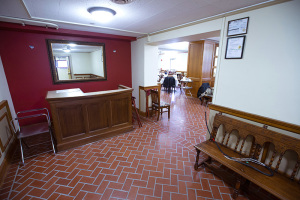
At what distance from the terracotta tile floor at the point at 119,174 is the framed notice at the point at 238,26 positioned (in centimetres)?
217

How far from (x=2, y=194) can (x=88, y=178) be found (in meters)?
1.03

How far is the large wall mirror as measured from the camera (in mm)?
3643

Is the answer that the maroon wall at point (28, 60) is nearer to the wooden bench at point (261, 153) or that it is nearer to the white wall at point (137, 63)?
the white wall at point (137, 63)

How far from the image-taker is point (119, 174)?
2.09 metres

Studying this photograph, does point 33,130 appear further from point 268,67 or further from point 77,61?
point 268,67

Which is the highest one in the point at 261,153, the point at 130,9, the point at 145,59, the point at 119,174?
the point at 130,9

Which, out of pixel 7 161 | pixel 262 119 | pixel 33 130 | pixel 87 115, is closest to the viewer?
pixel 262 119

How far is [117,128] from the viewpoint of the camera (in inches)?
128

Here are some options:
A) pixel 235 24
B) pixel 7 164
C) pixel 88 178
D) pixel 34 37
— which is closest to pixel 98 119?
pixel 88 178

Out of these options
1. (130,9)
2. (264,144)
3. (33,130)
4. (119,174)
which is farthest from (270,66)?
(33,130)

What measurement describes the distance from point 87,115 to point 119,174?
136cm

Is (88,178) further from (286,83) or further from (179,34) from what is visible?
(179,34)

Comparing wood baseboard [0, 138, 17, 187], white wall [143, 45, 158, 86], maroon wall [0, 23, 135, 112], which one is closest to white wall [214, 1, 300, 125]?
white wall [143, 45, 158, 86]

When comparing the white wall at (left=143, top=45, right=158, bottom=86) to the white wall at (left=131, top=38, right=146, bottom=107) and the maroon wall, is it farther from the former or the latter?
the maroon wall
